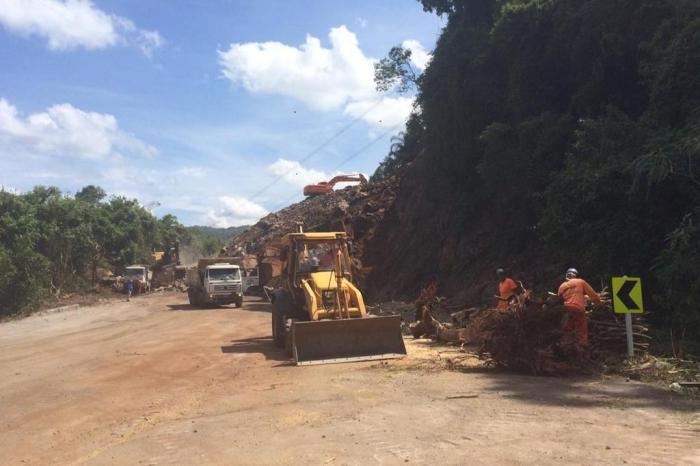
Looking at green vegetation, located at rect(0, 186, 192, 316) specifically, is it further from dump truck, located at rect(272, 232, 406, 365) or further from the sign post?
the sign post

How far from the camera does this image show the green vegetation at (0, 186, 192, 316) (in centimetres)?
3072

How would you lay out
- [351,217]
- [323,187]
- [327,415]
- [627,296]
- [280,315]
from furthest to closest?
1. [323,187]
2. [351,217]
3. [280,315]
4. [627,296]
5. [327,415]

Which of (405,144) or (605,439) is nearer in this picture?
(605,439)

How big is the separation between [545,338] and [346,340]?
160 inches

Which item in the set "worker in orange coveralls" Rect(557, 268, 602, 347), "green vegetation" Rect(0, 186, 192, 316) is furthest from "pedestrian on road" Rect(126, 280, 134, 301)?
"worker in orange coveralls" Rect(557, 268, 602, 347)

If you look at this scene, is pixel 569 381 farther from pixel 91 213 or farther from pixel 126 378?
pixel 91 213

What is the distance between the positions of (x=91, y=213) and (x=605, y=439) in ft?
175

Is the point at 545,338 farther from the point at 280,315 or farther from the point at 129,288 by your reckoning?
the point at 129,288

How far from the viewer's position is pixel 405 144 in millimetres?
44719

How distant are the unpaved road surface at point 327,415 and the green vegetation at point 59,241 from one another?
19959 millimetres

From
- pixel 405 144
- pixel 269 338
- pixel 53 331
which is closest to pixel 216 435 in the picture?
pixel 269 338

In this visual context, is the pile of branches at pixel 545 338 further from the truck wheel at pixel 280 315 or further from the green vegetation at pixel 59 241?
the green vegetation at pixel 59 241

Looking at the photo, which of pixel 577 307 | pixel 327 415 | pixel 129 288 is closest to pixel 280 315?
pixel 327 415

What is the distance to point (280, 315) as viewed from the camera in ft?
46.7
